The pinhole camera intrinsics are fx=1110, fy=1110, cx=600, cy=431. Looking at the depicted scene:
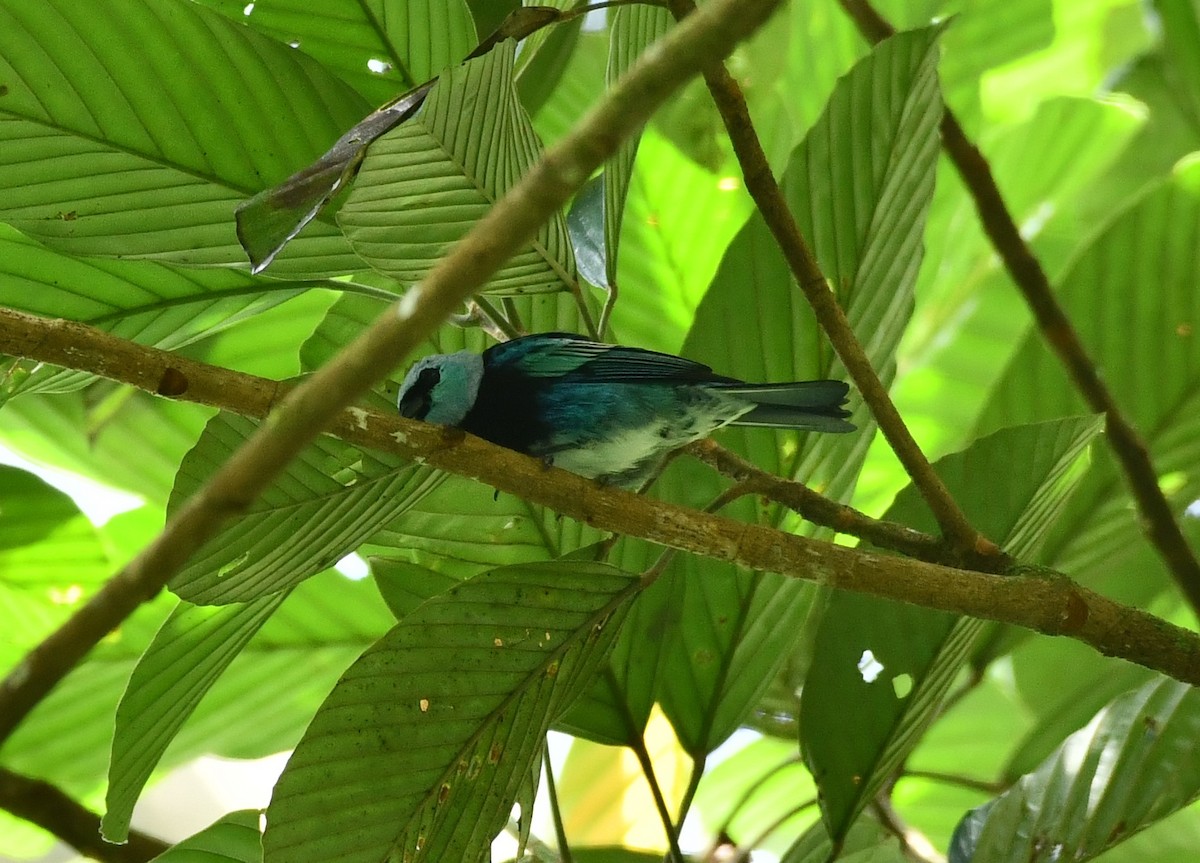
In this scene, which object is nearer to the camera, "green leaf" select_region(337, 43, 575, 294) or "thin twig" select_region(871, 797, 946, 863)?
"green leaf" select_region(337, 43, 575, 294)

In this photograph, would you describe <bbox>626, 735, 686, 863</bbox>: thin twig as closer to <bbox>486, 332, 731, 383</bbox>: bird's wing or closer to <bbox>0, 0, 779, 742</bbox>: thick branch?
<bbox>486, 332, 731, 383</bbox>: bird's wing

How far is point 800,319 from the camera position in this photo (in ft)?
5.86

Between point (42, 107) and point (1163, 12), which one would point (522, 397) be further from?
point (1163, 12)

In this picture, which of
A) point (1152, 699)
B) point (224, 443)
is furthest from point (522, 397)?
point (1152, 699)

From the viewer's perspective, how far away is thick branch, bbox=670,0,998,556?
1.38 m

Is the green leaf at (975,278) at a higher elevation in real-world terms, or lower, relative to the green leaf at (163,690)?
higher

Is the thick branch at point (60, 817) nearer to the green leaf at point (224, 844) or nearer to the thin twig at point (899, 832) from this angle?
the green leaf at point (224, 844)

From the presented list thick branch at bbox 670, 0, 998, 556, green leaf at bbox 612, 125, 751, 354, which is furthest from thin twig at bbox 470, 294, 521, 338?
green leaf at bbox 612, 125, 751, 354

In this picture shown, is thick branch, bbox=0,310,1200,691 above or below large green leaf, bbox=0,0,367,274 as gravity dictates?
below

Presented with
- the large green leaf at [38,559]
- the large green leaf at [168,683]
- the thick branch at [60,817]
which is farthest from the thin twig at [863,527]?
the large green leaf at [38,559]

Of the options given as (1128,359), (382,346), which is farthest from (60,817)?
(1128,359)

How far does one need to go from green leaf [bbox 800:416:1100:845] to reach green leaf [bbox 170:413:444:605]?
71 centimetres

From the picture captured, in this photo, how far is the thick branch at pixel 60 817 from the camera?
6.25 ft

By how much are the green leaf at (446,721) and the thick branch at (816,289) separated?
42 centimetres
